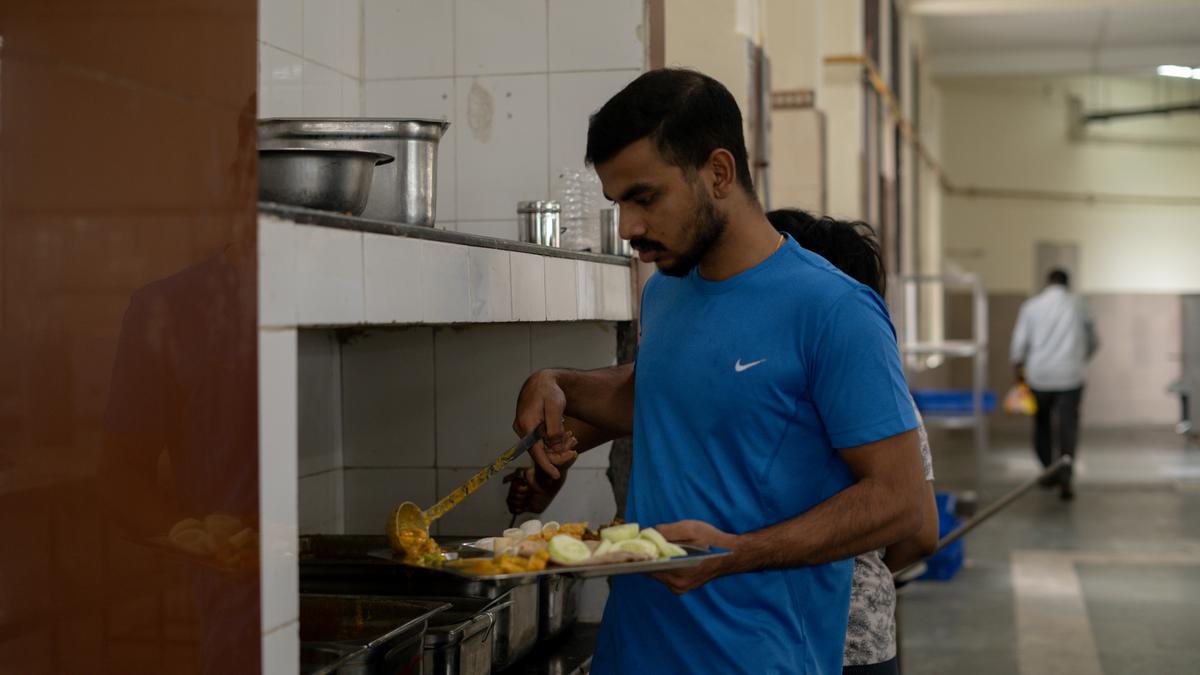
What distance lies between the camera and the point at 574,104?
122 inches

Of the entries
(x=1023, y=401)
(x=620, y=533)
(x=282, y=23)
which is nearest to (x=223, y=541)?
(x=620, y=533)

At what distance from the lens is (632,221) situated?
6.00 ft

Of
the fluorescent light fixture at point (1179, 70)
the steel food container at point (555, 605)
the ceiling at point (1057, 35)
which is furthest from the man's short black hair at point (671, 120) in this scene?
the fluorescent light fixture at point (1179, 70)

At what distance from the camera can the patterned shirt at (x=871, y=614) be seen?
95.0 inches

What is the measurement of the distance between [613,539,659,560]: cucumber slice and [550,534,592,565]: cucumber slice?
0.06 m

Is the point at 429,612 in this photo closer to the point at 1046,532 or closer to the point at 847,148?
the point at 847,148

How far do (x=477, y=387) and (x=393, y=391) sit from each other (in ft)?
0.70

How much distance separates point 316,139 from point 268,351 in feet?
2.62

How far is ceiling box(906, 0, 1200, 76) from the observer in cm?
1050

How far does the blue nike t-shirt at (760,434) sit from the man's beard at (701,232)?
0.07 meters

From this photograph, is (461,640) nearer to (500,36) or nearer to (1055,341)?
(500,36)

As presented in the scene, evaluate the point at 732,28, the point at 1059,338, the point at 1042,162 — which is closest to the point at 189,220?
the point at 732,28

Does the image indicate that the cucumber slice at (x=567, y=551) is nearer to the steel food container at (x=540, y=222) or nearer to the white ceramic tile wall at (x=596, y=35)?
the steel food container at (x=540, y=222)

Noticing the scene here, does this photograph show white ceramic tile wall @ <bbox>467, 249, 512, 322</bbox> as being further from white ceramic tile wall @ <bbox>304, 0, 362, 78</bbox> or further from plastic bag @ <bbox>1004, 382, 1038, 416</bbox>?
plastic bag @ <bbox>1004, 382, 1038, 416</bbox>
